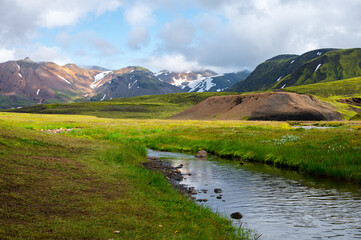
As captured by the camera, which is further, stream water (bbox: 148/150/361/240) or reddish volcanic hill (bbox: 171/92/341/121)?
reddish volcanic hill (bbox: 171/92/341/121)

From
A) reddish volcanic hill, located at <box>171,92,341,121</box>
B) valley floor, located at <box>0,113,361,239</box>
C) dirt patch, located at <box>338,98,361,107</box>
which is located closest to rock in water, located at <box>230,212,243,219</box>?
valley floor, located at <box>0,113,361,239</box>

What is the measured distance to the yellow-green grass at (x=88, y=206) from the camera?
8531 millimetres

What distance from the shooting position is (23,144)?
66.9 feet

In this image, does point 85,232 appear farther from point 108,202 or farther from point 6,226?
point 108,202

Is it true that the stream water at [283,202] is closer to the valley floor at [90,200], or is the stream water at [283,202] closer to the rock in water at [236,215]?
the rock in water at [236,215]

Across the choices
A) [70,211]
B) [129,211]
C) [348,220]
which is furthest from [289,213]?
[70,211]

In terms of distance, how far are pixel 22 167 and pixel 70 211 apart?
5.91 meters

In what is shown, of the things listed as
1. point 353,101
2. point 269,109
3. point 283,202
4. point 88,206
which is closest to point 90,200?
point 88,206

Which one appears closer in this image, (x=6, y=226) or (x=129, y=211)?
(x=6, y=226)

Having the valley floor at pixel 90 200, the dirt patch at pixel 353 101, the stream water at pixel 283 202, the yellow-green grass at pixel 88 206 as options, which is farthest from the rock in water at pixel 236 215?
the dirt patch at pixel 353 101

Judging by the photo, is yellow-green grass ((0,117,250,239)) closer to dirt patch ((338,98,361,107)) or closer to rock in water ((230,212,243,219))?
rock in water ((230,212,243,219))

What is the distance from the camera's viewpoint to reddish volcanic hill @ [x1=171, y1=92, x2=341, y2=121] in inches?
5486

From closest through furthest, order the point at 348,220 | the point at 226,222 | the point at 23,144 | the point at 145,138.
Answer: the point at 226,222, the point at 348,220, the point at 23,144, the point at 145,138

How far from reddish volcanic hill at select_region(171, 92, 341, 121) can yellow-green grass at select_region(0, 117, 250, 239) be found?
12812 cm
